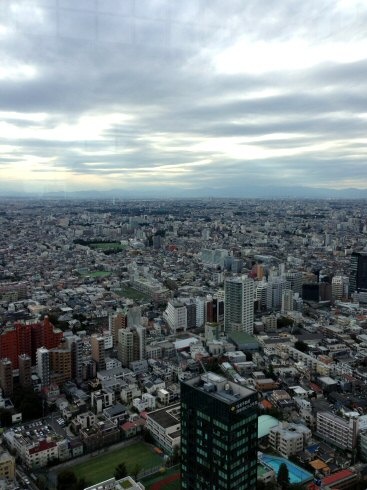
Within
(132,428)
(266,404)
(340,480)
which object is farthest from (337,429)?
(132,428)

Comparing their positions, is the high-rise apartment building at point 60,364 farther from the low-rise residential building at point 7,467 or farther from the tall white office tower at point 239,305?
the tall white office tower at point 239,305

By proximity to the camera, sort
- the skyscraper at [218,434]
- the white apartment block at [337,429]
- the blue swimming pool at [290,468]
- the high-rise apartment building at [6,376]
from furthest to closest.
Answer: the high-rise apartment building at [6,376] < the white apartment block at [337,429] < the blue swimming pool at [290,468] < the skyscraper at [218,434]

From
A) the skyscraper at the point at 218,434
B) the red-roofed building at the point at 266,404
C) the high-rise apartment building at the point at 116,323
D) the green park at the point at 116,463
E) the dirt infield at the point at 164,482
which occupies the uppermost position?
the skyscraper at the point at 218,434

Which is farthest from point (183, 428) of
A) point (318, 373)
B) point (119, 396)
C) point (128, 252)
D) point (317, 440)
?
point (128, 252)

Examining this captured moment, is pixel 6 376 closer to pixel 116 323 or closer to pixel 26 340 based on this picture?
pixel 26 340

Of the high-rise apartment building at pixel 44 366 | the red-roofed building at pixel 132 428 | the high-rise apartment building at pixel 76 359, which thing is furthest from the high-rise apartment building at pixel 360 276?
the high-rise apartment building at pixel 44 366
